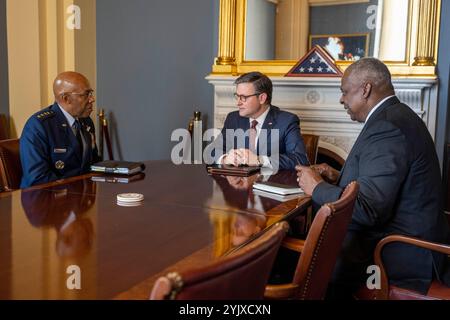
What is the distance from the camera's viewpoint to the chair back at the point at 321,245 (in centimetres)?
124

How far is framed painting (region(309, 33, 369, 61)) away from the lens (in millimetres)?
3496

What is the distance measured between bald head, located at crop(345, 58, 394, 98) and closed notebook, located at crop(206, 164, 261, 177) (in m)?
0.74

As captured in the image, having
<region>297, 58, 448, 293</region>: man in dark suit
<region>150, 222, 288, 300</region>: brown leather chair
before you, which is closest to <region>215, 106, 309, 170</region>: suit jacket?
<region>297, 58, 448, 293</region>: man in dark suit

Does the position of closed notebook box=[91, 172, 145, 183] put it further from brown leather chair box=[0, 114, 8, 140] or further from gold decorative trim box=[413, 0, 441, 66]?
brown leather chair box=[0, 114, 8, 140]

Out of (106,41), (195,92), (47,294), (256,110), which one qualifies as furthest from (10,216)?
(106,41)

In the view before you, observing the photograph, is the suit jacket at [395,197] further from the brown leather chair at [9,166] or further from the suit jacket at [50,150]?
the brown leather chair at [9,166]

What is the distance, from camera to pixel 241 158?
105 inches

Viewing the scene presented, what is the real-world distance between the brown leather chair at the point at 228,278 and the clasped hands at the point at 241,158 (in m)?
1.65

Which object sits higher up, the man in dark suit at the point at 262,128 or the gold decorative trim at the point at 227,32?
the gold decorative trim at the point at 227,32

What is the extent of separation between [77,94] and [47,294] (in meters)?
1.80

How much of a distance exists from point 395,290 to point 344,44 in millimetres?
2187

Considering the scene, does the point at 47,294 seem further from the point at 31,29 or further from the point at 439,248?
the point at 31,29

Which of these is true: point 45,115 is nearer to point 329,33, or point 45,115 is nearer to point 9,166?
point 9,166

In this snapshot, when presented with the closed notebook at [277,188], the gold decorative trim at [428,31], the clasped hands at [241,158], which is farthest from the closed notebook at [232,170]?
the gold decorative trim at [428,31]
